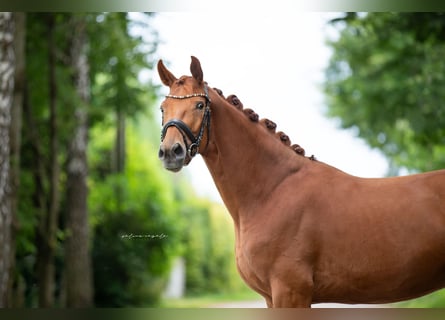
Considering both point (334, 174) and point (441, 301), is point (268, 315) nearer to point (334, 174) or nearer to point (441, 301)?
point (334, 174)

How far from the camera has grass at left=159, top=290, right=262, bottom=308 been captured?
8.23 m

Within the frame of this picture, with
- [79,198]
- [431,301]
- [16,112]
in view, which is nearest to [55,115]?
[16,112]

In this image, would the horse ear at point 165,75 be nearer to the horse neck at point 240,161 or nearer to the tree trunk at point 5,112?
the horse neck at point 240,161

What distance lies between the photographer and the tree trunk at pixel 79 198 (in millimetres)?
7621

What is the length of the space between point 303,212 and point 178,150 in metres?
0.64

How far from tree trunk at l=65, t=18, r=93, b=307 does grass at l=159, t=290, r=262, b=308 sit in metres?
1.65

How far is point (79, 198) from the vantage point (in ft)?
26.0

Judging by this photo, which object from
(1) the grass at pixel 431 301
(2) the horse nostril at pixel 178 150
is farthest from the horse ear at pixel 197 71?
(1) the grass at pixel 431 301

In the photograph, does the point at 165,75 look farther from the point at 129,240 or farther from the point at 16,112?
the point at 129,240

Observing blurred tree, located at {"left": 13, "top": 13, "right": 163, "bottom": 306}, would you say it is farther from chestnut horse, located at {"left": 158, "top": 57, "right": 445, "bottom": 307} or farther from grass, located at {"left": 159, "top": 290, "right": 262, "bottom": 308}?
chestnut horse, located at {"left": 158, "top": 57, "right": 445, "bottom": 307}

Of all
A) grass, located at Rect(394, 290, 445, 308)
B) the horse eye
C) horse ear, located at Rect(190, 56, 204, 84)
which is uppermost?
horse ear, located at Rect(190, 56, 204, 84)

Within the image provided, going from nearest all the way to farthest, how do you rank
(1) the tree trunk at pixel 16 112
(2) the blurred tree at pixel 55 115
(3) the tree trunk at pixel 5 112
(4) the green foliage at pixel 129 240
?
1. (3) the tree trunk at pixel 5 112
2. (1) the tree trunk at pixel 16 112
3. (2) the blurred tree at pixel 55 115
4. (4) the green foliage at pixel 129 240

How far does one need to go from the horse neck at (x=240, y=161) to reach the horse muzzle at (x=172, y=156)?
0.23 meters

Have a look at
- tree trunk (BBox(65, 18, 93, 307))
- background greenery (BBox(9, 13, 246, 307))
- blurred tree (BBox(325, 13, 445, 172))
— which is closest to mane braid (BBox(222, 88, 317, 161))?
blurred tree (BBox(325, 13, 445, 172))
